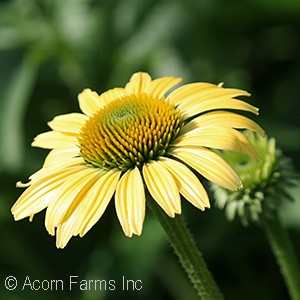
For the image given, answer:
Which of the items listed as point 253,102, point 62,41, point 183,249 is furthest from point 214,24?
point 183,249

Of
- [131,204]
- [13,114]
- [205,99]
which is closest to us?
[131,204]

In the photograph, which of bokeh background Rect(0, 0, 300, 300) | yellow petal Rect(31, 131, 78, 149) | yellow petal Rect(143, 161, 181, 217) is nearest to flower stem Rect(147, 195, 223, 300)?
yellow petal Rect(143, 161, 181, 217)

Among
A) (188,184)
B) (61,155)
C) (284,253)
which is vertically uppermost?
(61,155)

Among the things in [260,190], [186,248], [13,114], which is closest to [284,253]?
[260,190]

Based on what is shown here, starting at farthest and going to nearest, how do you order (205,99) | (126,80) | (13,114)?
(126,80)
(13,114)
(205,99)

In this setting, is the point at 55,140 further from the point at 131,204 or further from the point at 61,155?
the point at 131,204

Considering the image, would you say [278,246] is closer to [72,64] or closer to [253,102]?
[253,102]

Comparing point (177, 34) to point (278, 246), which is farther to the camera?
point (177, 34)
